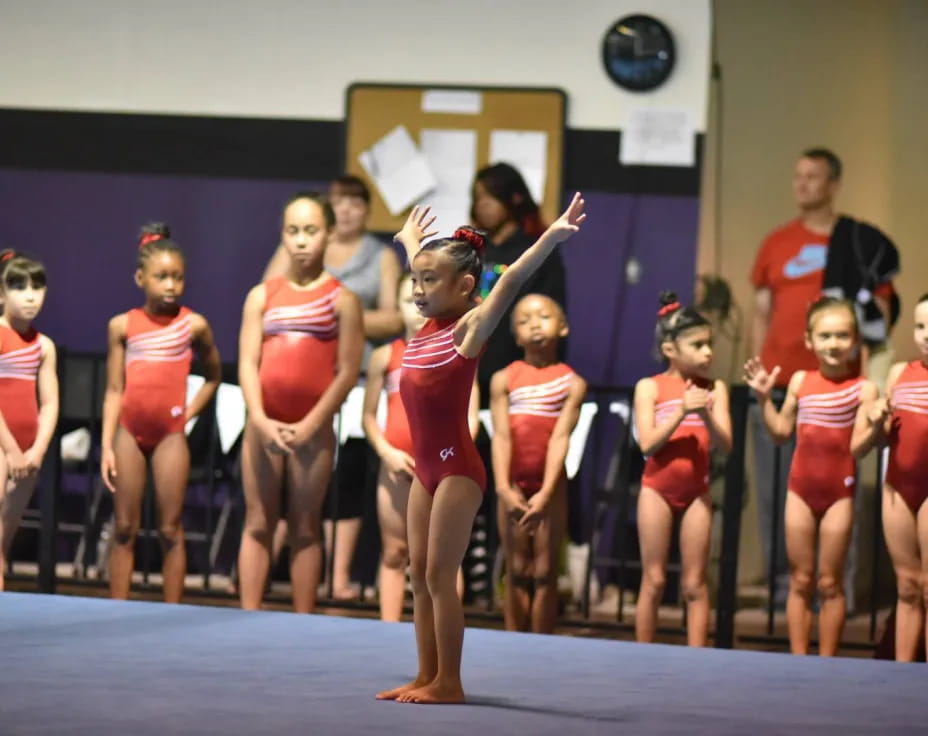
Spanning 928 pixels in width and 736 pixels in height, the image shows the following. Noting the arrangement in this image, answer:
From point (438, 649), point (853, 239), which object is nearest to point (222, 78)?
point (853, 239)

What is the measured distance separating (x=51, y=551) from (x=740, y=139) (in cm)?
373

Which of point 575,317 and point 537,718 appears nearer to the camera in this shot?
point 537,718

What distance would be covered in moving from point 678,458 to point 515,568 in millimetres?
663

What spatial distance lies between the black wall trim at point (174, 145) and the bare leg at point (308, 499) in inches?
104

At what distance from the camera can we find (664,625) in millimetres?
6191

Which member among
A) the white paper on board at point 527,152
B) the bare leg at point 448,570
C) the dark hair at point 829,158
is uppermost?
the white paper on board at point 527,152

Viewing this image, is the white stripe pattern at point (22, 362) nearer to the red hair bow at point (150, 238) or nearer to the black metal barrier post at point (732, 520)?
the red hair bow at point (150, 238)

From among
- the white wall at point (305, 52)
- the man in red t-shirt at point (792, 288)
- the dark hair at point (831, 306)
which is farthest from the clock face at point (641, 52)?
the dark hair at point (831, 306)

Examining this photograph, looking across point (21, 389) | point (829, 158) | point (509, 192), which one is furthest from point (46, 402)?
point (829, 158)

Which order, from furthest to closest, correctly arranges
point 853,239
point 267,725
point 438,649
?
point 853,239
point 438,649
point 267,725

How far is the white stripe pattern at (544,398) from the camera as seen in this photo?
519 cm

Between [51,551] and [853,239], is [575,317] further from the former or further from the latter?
[51,551]

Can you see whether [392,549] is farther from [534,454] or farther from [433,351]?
[433,351]

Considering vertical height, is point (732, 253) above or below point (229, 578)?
above
